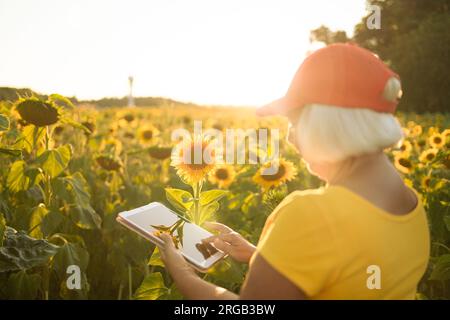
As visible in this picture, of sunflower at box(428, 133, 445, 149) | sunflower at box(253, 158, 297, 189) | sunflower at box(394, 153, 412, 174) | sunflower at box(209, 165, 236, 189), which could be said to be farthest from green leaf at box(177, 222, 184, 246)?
sunflower at box(428, 133, 445, 149)

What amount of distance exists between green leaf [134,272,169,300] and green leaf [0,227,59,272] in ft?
1.26

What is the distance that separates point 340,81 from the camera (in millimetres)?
1369

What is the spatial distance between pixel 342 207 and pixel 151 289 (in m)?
1.16

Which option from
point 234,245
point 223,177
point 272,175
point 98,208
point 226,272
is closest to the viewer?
point 234,245

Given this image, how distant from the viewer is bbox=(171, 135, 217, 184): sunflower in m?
2.36

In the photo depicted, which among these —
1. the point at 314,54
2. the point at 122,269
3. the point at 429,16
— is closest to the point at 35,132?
the point at 122,269

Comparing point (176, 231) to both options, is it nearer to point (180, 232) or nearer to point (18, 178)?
point (180, 232)

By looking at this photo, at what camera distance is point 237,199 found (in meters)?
3.74

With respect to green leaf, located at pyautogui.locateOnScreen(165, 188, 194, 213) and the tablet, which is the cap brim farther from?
green leaf, located at pyautogui.locateOnScreen(165, 188, 194, 213)

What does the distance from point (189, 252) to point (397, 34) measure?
2435 centimetres

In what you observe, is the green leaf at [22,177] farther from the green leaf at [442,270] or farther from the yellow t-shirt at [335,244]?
the green leaf at [442,270]

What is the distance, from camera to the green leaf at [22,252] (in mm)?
2059

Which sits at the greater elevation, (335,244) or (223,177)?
(335,244)

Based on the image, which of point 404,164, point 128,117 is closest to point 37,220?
point 404,164
